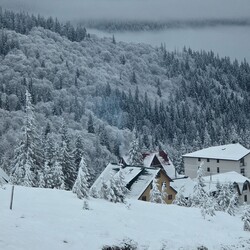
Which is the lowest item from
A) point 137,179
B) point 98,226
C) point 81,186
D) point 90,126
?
point 137,179

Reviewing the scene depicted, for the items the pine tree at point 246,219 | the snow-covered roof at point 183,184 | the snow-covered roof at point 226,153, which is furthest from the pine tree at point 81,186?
the snow-covered roof at point 226,153

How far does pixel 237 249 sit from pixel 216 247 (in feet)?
3.92

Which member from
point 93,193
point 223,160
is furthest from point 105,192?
point 223,160

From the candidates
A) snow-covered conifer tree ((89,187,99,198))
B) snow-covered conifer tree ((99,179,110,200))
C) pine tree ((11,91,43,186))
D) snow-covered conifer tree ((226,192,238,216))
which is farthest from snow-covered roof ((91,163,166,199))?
snow-covered conifer tree ((99,179,110,200))

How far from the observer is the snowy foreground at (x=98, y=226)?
15.6 m

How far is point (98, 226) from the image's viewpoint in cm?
1822

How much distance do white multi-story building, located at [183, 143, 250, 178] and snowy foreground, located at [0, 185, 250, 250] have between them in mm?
62572

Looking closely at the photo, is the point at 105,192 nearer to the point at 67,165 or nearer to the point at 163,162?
the point at 67,165

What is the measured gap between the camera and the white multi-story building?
86312 millimetres

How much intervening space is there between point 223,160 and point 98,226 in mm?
72943

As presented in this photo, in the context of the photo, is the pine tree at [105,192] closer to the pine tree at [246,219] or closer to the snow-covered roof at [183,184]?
the pine tree at [246,219]

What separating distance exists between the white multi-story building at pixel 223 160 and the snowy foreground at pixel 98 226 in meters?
62.6

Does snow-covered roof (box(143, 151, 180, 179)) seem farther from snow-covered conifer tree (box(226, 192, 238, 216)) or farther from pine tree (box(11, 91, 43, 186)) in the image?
snow-covered conifer tree (box(226, 192, 238, 216))

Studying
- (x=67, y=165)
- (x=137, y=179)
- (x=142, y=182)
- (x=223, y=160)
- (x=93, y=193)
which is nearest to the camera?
(x=93, y=193)
